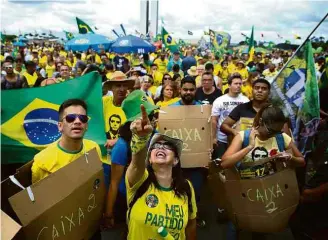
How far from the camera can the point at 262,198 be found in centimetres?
285

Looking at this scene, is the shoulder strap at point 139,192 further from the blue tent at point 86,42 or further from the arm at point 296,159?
Answer: the blue tent at point 86,42

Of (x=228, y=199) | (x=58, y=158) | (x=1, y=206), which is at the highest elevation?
(x=58, y=158)

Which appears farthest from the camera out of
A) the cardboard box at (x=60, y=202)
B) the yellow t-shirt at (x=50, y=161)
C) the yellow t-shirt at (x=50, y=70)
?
the yellow t-shirt at (x=50, y=70)

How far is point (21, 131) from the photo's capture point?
3.82 m

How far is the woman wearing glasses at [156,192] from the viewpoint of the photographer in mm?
2336

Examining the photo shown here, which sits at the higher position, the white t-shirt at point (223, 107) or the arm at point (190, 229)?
the white t-shirt at point (223, 107)

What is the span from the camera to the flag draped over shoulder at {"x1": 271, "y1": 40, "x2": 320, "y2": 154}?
4125 millimetres

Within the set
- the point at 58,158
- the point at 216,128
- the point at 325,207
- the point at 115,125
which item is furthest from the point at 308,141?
the point at 58,158

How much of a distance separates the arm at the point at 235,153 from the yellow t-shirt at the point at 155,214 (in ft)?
2.33

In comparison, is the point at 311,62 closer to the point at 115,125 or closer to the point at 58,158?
the point at 115,125

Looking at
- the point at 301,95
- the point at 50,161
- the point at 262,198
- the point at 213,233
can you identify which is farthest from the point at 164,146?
the point at 301,95

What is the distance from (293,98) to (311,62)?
1.56 feet

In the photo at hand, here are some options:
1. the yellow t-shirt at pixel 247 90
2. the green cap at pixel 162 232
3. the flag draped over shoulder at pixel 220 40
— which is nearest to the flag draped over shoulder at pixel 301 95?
the green cap at pixel 162 232

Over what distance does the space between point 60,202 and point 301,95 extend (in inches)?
124
